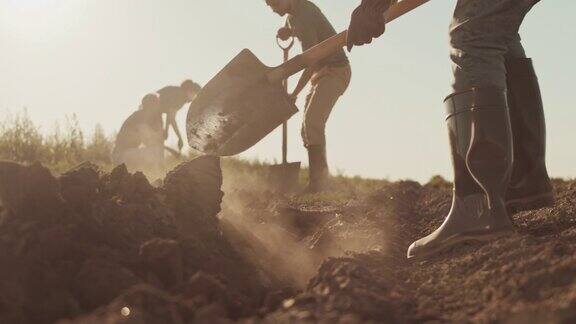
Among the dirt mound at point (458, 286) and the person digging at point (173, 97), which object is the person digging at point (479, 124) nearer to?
the dirt mound at point (458, 286)

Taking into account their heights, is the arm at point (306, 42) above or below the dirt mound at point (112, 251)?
above

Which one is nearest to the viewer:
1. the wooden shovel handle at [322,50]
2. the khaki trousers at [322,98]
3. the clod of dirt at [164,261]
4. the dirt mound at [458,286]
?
the dirt mound at [458,286]

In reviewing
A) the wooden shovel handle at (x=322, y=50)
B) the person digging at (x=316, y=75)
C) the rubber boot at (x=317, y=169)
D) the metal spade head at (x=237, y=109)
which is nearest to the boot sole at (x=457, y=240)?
the wooden shovel handle at (x=322, y=50)

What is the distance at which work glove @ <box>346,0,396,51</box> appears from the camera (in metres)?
3.29

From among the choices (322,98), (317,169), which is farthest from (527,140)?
(317,169)

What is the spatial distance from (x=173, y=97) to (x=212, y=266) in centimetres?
861

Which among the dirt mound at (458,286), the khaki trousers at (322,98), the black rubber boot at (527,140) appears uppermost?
the khaki trousers at (322,98)

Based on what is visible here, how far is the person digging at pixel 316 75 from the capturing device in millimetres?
6949

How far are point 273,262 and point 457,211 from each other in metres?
0.90

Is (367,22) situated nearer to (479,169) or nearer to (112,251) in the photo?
(479,169)

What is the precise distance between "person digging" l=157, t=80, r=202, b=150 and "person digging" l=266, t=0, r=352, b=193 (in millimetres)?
4118

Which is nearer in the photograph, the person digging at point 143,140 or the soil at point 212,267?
the soil at point 212,267

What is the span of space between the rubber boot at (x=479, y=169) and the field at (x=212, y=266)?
0.07 meters

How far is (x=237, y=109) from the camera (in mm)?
4789
